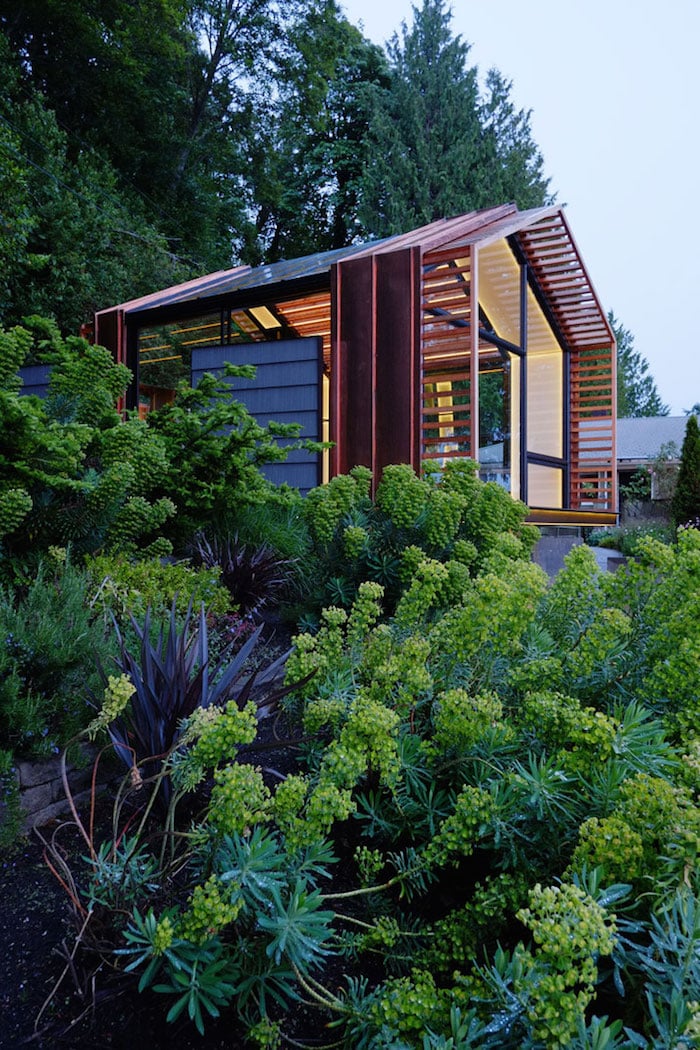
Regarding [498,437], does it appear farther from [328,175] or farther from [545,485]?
[328,175]

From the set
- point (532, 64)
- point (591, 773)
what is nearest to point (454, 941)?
point (591, 773)

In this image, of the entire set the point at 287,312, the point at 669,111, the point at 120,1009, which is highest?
the point at 669,111

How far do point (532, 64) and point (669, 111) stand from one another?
11440 millimetres

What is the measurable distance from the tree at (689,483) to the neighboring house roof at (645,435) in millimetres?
14383

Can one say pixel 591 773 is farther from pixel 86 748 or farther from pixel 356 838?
pixel 86 748

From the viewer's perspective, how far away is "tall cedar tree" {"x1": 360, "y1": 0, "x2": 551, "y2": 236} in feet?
68.1

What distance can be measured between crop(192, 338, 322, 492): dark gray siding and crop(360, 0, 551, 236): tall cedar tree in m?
13.8

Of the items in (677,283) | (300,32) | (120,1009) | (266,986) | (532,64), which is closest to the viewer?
(266,986)

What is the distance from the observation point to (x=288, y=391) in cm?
781

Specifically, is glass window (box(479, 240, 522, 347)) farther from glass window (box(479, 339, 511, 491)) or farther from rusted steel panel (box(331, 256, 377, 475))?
rusted steel panel (box(331, 256, 377, 475))

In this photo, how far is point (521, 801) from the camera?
47.5 inches

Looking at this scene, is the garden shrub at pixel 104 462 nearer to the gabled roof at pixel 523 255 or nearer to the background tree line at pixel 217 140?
the gabled roof at pixel 523 255

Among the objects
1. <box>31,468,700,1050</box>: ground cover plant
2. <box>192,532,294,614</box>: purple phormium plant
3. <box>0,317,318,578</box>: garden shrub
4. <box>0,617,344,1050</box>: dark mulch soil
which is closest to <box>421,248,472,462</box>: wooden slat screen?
<box>0,317,318,578</box>: garden shrub

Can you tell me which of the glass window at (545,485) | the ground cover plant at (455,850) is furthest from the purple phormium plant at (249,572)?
the glass window at (545,485)
